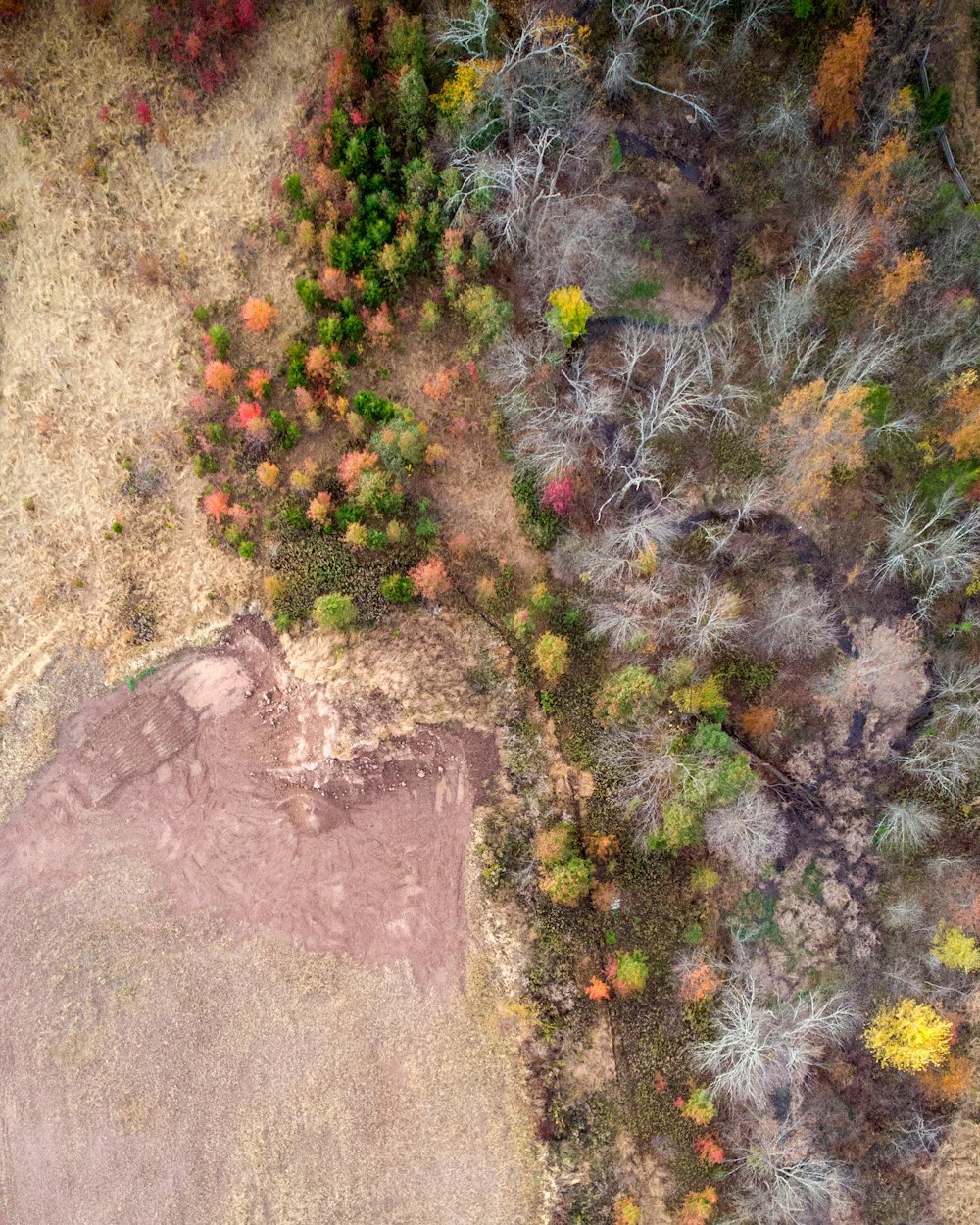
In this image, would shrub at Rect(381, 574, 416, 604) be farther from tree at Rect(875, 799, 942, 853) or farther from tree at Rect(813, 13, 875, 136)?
tree at Rect(813, 13, 875, 136)

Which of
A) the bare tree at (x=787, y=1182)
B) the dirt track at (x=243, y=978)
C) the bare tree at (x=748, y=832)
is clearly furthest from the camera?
the bare tree at (x=748, y=832)

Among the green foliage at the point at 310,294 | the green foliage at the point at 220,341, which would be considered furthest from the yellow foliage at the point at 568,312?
the green foliage at the point at 220,341

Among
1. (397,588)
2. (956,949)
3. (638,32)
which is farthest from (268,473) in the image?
(956,949)

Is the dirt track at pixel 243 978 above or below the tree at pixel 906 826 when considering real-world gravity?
Result: above

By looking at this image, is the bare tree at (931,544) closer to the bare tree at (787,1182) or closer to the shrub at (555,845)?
the shrub at (555,845)

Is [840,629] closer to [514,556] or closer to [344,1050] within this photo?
[514,556]

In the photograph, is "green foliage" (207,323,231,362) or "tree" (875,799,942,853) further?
"tree" (875,799,942,853)

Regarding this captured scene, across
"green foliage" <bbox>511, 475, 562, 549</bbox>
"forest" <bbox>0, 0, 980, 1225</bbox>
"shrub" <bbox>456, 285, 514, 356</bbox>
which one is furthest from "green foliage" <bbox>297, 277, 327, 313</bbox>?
"green foliage" <bbox>511, 475, 562, 549</bbox>

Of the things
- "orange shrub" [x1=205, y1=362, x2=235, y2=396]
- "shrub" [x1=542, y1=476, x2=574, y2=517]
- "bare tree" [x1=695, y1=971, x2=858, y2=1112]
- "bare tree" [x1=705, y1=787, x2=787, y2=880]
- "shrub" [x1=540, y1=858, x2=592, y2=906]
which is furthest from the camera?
"shrub" [x1=542, y1=476, x2=574, y2=517]
